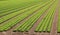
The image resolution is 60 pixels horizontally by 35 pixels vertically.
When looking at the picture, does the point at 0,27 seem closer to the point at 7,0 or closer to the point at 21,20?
the point at 21,20

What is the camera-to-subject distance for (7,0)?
7800 cm

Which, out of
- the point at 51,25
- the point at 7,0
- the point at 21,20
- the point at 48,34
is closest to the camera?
the point at 48,34

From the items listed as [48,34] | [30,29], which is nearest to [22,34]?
[30,29]

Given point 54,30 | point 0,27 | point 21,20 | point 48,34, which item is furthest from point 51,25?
point 0,27

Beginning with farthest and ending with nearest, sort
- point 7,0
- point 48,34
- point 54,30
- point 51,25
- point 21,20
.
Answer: point 7,0 → point 21,20 → point 51,25 → point 54,30 → point 48,34

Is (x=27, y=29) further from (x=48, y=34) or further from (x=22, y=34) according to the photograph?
(x=48, y=34)

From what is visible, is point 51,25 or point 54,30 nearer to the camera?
point 54,30

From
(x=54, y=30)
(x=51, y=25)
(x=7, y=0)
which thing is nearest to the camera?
(x=54, y=30)

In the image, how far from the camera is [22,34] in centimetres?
3005

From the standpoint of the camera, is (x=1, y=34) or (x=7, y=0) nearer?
(x=1, y=34)

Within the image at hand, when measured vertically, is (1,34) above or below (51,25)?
below

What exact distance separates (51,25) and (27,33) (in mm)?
7523

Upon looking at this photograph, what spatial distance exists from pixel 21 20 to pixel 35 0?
41569mm

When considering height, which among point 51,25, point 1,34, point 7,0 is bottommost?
point 1,34
